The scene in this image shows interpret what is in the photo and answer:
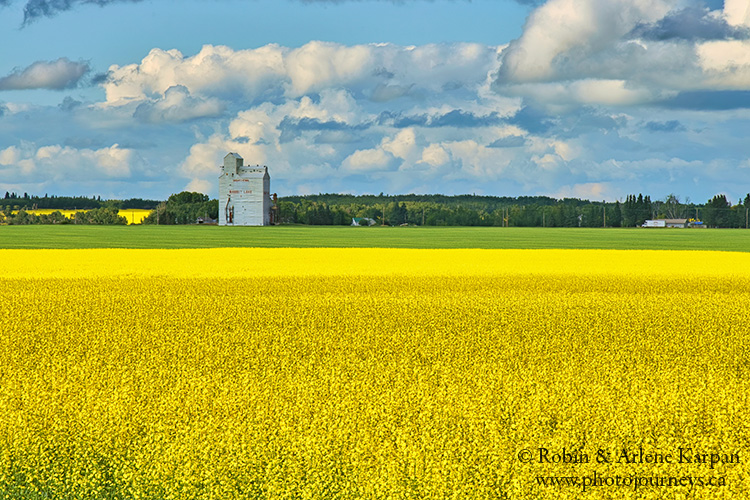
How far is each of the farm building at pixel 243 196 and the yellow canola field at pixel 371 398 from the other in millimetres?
118277

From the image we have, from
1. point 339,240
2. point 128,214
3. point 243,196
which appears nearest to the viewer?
point 339,240

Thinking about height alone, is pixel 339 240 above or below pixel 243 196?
below

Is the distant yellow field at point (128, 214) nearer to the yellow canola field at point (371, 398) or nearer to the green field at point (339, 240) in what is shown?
the green field at point (339, 240)

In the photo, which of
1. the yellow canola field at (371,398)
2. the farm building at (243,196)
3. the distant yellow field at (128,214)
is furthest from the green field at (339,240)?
the distant yellow field at (128,214)

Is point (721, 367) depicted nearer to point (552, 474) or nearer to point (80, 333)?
point (552, 474)

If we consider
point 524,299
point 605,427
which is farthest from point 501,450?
point 524,299

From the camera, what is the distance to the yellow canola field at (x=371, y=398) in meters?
6.71

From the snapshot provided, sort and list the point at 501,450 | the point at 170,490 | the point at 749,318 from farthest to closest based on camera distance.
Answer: the point at 749,318
the point at 501,450
the point at 170,490


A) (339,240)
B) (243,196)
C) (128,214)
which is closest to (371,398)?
(339,240)

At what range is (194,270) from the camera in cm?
3291

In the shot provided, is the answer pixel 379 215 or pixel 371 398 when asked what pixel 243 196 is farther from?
pixel 371 398

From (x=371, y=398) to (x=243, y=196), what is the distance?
132382mm

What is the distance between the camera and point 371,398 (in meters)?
8.95

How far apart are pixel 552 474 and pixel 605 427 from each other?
56.6 inches
